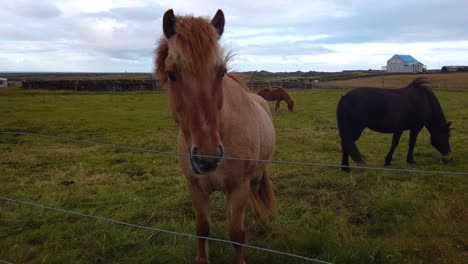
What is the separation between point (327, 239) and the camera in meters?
3.71

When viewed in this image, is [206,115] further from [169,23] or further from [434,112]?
[434,112]

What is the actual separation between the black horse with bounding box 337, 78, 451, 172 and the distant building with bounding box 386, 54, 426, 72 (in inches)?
3164

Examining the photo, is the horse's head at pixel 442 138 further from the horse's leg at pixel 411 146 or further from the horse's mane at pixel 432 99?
the horse's leg at pixel 411 146

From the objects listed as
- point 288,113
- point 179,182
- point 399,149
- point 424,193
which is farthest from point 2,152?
point 288,113

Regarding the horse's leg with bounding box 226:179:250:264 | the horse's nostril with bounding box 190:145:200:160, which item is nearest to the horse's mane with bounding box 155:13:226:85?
the horse's nostril with bounding box 190:145:200:160

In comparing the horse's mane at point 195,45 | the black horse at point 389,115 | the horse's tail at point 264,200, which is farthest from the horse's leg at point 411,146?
the horse's mane at point 195,45

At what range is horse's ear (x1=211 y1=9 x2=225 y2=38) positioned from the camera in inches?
110

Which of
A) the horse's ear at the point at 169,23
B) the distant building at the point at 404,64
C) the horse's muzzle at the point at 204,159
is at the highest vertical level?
the distant building at the point at 404,64

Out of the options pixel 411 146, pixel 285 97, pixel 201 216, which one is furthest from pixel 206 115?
pixel 285 97

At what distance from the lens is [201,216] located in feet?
11.5

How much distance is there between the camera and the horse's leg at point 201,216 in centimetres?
338

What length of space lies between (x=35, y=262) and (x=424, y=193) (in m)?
5.42

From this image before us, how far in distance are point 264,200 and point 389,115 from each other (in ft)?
15.0

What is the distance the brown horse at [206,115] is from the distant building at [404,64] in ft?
286
